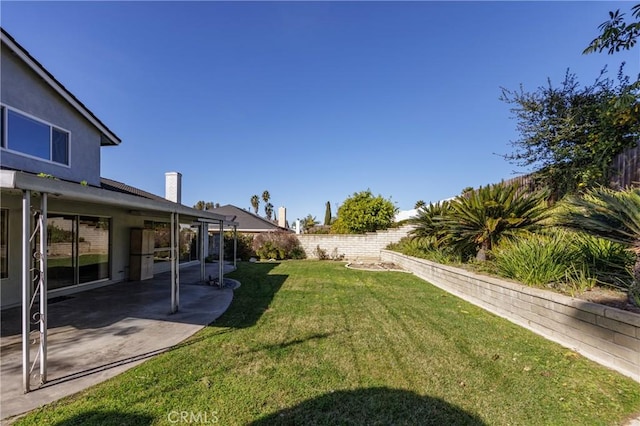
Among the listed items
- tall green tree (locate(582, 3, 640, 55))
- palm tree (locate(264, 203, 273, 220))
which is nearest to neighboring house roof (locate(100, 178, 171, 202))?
tall green tree (locate(582, 3, 640, 55))

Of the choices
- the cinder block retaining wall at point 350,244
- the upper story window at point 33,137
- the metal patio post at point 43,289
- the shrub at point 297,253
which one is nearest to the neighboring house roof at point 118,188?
the upper story window at point 33,137

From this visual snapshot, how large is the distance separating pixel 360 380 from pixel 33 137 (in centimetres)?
980

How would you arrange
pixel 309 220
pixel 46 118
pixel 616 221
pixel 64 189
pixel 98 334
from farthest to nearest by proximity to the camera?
pixel 309 220 → pixel 46 118 → pixel 98 334 → pixel 616 221 → pixel 64 189

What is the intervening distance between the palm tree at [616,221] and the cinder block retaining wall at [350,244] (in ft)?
52.0

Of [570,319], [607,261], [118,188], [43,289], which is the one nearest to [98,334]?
[43,289]

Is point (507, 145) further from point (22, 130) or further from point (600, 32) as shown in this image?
point (22, 130)

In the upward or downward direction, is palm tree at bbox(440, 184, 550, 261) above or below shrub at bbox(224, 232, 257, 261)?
above

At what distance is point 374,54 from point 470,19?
3884 millimetres

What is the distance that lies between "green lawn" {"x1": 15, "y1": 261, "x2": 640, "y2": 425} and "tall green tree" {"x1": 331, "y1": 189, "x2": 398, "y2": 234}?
1625 cm

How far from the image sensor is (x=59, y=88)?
27.9ft

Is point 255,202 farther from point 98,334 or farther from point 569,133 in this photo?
point 98,334

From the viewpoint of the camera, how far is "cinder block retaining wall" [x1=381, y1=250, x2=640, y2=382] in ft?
12.4

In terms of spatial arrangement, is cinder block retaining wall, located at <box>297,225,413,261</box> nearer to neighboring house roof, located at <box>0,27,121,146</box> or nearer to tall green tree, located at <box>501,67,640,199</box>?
tall green tree, located at <box>501,67,640,199</box>

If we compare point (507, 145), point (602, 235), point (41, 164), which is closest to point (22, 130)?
point (41, 164)
